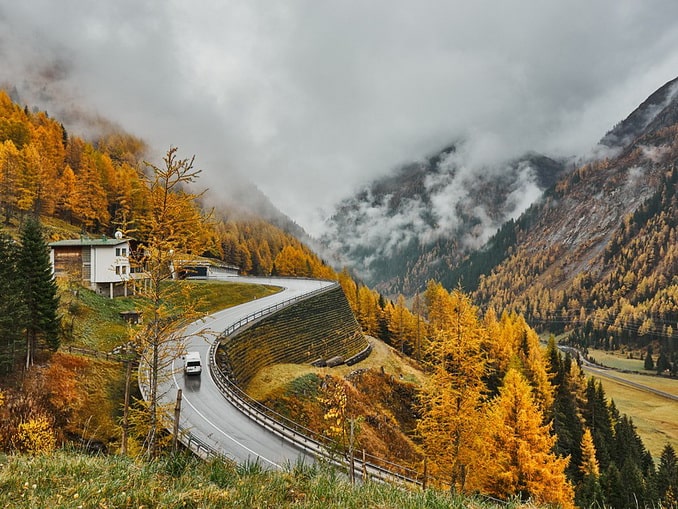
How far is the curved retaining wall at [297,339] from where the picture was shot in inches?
1480

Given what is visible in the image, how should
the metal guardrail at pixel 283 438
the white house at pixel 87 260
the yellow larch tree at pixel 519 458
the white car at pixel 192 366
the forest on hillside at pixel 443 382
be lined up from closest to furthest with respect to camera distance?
the metal guardrail at pixel 283 438 → the forest on hillside at pixel 443 382 → the yellow larch tree at pixel 519 458 → the white car at pixel 192 366 → the white house at pixel 87 260

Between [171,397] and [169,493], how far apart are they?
24518 mm

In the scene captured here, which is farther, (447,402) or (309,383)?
(309,383)

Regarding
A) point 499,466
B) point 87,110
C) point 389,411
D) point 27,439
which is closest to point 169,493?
point 27,439

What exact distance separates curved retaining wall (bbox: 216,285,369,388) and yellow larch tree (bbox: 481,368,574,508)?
2190 cm

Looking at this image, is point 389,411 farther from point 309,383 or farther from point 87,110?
point 87,110

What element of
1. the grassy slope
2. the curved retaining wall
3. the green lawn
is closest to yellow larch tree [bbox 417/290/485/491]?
the green lawn

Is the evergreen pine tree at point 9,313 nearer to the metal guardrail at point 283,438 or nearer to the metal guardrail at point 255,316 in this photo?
the metal guardrail at point 283,438

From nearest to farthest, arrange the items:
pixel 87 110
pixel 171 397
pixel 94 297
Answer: pixel 171 397 < pixel 94 297 < pixel 87 110

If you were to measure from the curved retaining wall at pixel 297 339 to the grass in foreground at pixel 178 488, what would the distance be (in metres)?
28.3

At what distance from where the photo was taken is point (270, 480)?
6.93m

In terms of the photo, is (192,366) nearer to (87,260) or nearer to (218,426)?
(218,426)

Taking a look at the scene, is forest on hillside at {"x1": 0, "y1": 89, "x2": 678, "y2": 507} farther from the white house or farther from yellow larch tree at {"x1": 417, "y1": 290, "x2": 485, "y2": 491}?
the white house

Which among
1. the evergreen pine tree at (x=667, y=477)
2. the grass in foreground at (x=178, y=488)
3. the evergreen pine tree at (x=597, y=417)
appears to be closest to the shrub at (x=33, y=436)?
the grass in foreground at (x=178, y=488)
